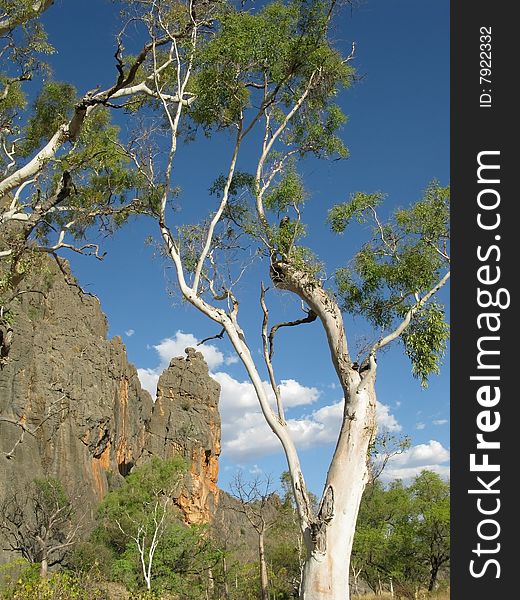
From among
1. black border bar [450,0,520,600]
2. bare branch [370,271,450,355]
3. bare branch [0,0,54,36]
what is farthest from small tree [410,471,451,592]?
bare branch [0,0,54,36]

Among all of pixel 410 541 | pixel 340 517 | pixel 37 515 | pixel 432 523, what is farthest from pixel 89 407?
pixel 340 517

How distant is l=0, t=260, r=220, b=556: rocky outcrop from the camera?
1497 inches

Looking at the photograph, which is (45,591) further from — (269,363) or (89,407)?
(89,407)

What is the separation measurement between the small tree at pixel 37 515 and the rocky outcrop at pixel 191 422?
78.0ft

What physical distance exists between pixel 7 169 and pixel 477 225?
31.0ft

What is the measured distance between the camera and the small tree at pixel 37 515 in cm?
2870

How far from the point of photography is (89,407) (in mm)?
46562

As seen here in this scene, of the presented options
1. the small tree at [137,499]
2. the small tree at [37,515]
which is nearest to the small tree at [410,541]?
the small tree at [137,499]

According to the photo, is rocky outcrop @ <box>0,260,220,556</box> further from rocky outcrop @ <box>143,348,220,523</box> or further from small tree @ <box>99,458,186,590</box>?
small tree @ <box>99,458,186,590</box>

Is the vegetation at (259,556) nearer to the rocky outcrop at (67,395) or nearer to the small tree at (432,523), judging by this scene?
the small tree at (432,523)

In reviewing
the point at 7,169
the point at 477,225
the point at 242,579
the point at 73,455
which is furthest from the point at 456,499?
the point at 73,455

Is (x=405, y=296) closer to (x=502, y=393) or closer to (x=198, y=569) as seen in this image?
(x=502, y=393)

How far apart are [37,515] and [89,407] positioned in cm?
1794

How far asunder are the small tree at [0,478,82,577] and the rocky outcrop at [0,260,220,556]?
915 millimetres
